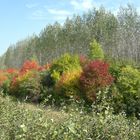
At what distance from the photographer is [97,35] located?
7419 centimetres

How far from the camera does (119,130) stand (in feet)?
21.8

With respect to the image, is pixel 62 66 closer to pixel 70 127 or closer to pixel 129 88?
pixel 129 88

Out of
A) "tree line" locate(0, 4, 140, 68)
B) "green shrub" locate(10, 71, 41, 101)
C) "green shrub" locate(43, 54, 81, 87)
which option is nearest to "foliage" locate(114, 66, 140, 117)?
"green shrub" locate(43, 54, 81, 87)

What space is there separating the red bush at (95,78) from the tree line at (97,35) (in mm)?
26287

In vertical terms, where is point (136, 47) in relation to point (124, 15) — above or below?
below

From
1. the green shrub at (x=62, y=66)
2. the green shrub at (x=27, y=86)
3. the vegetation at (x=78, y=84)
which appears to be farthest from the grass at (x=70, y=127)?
the green shrub at (x=27, y=86)

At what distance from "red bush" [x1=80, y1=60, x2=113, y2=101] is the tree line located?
86.2 feet

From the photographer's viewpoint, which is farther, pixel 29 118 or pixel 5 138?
pixel 29 118

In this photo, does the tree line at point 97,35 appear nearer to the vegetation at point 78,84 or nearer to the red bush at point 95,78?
the vegetation at point 78,84

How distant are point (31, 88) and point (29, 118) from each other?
109 ft

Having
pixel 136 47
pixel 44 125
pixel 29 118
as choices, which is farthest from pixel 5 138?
pixel 136 47

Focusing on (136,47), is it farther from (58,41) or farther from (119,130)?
(119,130)

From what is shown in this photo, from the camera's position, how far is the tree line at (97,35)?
2680 inches

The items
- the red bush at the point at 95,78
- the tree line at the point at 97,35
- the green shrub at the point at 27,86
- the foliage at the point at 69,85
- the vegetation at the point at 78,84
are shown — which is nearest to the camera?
the vegetation at the point at 78,84
